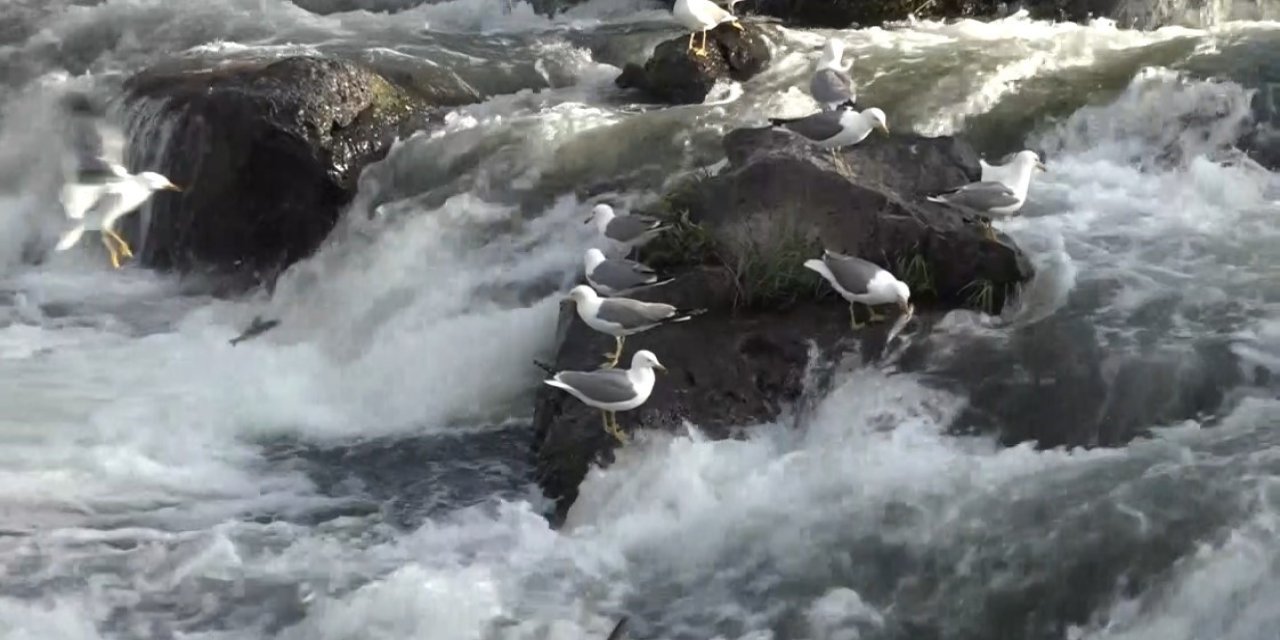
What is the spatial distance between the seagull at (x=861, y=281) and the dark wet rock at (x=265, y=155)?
170 inches

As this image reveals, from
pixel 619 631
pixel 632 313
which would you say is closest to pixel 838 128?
pixel 632 313

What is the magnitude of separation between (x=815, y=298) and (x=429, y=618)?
283 cm

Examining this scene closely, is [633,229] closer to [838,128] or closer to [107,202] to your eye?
[838,128]

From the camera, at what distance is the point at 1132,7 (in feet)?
43.5

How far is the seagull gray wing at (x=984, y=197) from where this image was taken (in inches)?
311

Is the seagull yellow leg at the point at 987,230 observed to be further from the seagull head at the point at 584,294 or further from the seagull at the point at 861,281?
the seagull head at the point at 584,294

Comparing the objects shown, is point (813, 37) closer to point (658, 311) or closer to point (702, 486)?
point (658, 311)

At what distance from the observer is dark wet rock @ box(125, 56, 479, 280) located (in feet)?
34.7

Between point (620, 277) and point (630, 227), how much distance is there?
0.59 meters

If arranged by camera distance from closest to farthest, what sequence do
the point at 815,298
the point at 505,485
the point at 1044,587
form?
the point at 1044,587 < the point at 505,485 < the point at 815,298

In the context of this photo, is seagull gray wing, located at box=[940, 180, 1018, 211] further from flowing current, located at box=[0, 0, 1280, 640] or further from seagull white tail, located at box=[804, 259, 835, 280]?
seagull white tail, located at box=[804, 259, 835, 280]

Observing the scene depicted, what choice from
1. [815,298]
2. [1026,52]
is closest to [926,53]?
[1026,52]

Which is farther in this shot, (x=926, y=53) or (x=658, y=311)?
(x=926, y=53)

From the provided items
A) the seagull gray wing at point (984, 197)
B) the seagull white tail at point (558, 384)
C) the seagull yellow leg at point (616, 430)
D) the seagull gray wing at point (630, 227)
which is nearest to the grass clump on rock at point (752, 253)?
the seagull gray wing at point (630, 227)
